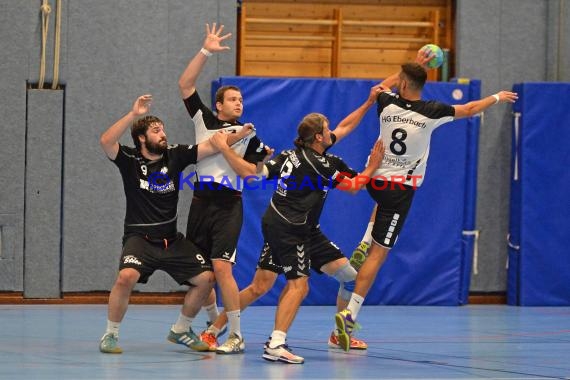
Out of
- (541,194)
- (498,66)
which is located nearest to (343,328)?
(541,194)

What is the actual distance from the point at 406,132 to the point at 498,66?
4.46 meters

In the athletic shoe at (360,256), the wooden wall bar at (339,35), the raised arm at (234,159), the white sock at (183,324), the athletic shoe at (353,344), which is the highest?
the wooden wall bar at (339,35)

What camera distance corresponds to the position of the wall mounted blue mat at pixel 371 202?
11.8m

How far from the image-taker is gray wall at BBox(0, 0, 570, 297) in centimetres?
1161

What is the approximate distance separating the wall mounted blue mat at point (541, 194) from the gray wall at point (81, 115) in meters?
3.56

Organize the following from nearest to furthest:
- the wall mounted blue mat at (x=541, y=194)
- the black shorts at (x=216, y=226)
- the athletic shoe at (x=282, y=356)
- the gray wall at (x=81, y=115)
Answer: the athletic shoe at (x=282, y=356)
the black shorts at (x=216, y=226)
the gray wall at (x=81, y=115)
the wall mounted blue mat at (x=541, y=194)

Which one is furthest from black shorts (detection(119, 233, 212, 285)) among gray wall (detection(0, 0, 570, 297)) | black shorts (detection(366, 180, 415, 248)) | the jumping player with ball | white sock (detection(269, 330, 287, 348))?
gray wall (detection(0, 0, 570, 297))

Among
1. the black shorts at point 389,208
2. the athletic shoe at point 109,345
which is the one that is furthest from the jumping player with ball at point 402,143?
the athletic shoe at point 109,345

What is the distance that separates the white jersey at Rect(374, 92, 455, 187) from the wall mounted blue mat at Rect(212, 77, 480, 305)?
3.31 m

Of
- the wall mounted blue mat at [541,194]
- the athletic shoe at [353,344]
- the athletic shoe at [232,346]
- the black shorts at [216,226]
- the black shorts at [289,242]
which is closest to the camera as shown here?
the black shorts at [289,242]

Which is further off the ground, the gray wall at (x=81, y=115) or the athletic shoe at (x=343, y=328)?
the gray wall at (x=81, y=115)

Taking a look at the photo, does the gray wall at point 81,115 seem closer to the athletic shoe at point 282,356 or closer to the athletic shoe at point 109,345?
the athletic shoe at point 109,345

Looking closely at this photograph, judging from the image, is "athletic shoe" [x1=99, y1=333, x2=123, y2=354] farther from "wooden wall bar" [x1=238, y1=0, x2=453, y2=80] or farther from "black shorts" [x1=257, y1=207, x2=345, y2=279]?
"wooden wall bar" [x1=238, y1=0, x2=453, y2=80]

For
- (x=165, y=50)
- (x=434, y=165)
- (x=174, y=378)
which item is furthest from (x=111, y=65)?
(x=174, y=378)
